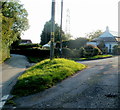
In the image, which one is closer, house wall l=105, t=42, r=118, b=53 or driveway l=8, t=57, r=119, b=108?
driveway l=8, t=57, r=119, b=108

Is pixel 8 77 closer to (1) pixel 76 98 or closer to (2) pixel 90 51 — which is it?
(1) pixel 76 98

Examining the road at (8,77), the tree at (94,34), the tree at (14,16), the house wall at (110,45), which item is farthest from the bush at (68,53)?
the tree at (94,34)

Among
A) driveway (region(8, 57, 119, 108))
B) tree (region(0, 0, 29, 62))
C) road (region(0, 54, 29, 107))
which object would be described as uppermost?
tree (region(0, 0, 29, 62))

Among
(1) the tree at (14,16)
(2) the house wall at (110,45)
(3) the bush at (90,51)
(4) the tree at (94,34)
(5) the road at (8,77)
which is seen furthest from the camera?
(4) the tree at (94,34)

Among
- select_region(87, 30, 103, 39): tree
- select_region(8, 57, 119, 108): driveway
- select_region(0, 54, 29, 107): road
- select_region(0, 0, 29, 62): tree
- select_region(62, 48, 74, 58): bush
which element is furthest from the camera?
select_region(87, 30, 103, 39): tree

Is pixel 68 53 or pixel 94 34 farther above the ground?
pixel 94 34

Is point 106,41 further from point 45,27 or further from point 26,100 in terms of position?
point 26,100

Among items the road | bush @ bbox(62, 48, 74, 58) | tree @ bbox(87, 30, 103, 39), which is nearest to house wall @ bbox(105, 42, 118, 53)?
bush @ bbox(62, 48, 74, 58)

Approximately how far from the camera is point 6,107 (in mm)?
4574

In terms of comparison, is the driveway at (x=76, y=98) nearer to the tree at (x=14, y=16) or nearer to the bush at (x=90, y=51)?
the tree at (x=14, y=16)

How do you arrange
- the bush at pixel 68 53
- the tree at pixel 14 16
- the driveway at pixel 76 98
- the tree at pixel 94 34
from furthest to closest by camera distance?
the tree at pixel 94 34 → the bush at pixel 68 53 → the tree at pixel 14 16 → the driveway at pixel 76 98

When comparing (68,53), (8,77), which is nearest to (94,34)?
(68,53)

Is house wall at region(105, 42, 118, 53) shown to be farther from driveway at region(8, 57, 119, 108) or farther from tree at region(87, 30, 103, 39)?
tree at region(87, 30, 103, 39)

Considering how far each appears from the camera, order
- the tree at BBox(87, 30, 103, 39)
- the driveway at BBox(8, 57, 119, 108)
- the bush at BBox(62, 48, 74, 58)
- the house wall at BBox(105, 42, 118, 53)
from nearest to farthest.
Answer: the driveway at BBox(8, 57, 119, 108), the bush at BBox(62, 48, 74, 58), the house wall at BBox(105, 42, 118, 53), the tree at BBox(87, 30, 103, 39)
